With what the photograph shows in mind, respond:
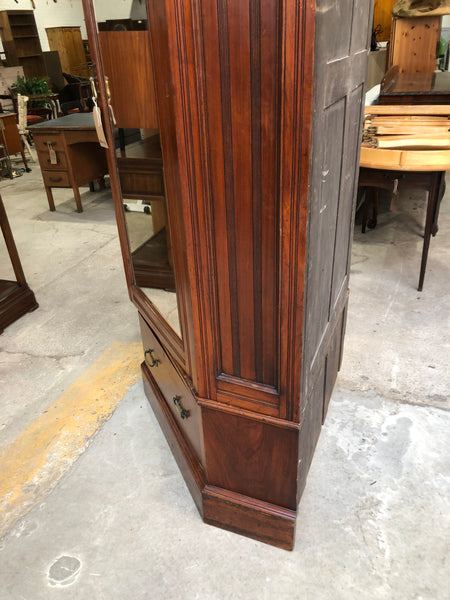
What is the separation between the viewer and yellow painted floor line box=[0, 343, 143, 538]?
172 centimetres

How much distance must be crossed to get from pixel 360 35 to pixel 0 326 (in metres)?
2.44

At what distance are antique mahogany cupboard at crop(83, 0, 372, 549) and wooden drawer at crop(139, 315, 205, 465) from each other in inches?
0.4

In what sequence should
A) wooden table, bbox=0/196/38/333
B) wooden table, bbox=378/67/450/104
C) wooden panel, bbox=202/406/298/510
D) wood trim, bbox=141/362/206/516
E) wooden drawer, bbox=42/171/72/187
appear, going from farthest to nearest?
wooden drawer, bbox=42/171/72/187 → wooden table, bbox=378/67/450/104 → wooden table, bbox=0/196/38/333 → wood trim, bbox=141/362/206/516 → wooden panel, bbox=202/406/298/510

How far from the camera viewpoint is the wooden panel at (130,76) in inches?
47.4

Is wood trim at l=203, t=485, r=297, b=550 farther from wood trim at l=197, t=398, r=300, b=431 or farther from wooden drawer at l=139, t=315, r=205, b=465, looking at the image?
wood trim at l=197, t=398, r=300, b=431

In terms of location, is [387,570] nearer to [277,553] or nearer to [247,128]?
[277,553]

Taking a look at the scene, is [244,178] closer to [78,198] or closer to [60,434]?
[60,434]

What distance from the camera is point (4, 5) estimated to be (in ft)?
31.8

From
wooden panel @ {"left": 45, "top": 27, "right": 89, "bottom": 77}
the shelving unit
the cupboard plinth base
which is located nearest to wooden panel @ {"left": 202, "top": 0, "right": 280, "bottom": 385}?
the cupboard plinth base

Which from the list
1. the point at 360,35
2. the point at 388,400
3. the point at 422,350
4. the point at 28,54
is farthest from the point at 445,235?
the point at 28,54

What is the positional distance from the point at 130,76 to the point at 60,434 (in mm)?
1448

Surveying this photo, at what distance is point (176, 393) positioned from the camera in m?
1.64

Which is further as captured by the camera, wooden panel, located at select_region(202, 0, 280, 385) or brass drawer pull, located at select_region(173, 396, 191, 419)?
brass drawer pull, located at select_region(173, 396, 191, 419)

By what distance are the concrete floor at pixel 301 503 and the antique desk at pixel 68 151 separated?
2279 mm
